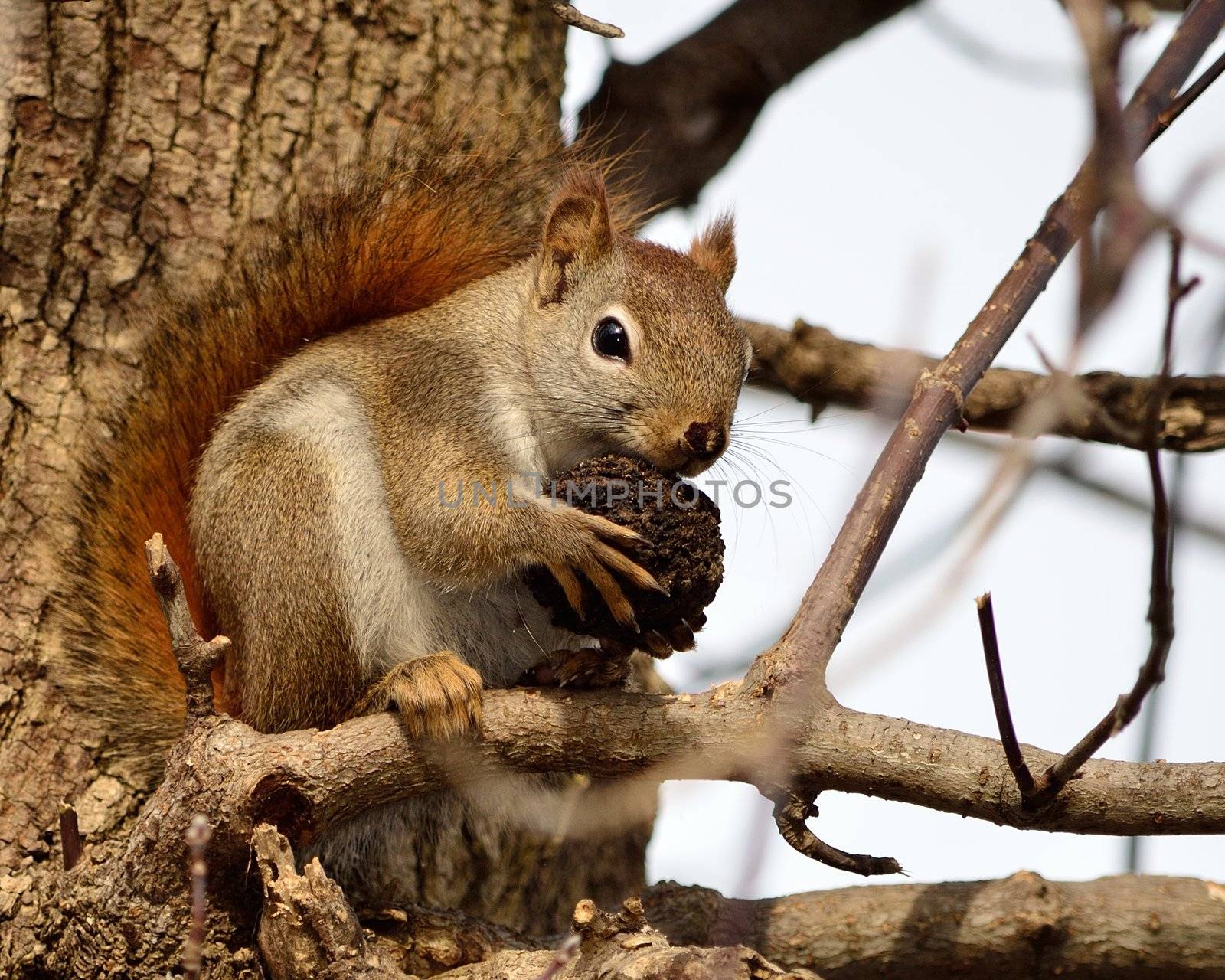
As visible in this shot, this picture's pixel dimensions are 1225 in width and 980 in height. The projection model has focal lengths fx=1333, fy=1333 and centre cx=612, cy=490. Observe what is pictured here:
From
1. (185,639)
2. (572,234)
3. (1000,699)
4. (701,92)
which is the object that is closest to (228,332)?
(572,234)

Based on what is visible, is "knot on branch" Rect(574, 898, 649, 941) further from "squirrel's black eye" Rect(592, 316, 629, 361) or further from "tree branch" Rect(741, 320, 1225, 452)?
"tree branch" Rect(741, 320, 1225, 452)

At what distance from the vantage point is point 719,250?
8.94 feet

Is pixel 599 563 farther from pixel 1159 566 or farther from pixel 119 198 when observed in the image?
pixel 119 198

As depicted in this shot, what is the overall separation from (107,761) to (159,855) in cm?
49

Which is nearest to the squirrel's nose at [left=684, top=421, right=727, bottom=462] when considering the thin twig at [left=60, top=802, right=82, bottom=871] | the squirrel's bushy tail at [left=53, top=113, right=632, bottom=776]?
the squirrel's bushy tail at [left=53, top=113, right=632, bottom=776]

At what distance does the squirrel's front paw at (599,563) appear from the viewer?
197 cm

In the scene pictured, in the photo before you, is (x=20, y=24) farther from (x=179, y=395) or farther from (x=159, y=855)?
(x=159, y=855)

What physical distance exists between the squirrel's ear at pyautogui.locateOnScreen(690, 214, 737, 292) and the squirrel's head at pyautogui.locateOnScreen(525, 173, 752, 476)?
0.11 metres

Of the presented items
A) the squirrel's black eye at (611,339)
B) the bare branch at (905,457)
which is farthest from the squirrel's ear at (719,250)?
the bare branch at (905,457)

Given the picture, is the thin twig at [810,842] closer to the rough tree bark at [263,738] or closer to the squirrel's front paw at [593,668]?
the rough tree bark at [263,738]

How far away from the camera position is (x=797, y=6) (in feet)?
10.9

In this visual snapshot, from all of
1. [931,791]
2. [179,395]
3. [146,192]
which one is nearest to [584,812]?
[931,791]

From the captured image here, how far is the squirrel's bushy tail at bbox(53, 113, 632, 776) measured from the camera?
2211 millimetres

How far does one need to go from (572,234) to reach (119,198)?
836mm
